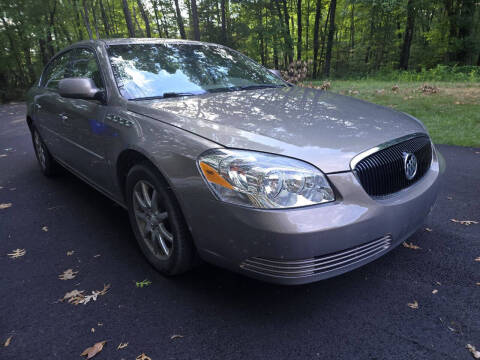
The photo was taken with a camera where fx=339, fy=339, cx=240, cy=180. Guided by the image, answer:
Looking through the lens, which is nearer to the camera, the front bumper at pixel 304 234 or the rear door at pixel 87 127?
the front bumper at pixel 304 234

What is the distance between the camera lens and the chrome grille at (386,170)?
5.91 feet

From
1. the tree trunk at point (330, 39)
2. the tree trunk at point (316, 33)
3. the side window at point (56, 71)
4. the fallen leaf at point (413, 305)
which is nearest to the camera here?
the fallen leaf at point (413, 305)

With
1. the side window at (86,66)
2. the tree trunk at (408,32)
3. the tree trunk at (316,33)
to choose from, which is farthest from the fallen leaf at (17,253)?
the tree trunk at (316,33)

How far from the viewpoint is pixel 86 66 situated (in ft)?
10.2

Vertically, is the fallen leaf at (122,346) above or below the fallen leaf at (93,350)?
below

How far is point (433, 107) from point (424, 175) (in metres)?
6.53

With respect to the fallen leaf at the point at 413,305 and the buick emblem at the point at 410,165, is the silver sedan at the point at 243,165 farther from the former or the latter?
the fallen leaf at the point at 413,305

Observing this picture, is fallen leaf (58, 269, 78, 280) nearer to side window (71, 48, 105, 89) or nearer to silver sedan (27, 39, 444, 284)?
silver sedan (27, 39, 444, 284)

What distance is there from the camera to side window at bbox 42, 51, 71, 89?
3.69m

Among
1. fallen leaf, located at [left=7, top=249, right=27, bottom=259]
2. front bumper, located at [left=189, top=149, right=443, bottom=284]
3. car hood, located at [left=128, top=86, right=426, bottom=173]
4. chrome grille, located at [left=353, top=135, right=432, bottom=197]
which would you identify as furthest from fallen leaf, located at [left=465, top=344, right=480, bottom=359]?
fallen leaf, located at [left=7, top=249, right=27, bottom=259]

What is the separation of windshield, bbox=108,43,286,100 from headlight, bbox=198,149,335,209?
1.17m

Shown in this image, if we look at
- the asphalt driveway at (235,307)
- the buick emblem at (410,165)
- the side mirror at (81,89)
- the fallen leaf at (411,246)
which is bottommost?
the fallen leaf at (411,246)

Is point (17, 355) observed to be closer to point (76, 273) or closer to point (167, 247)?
point (76, 273)

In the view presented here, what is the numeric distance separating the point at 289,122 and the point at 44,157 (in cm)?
384
